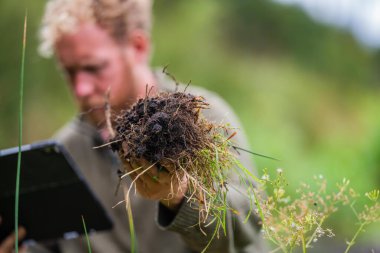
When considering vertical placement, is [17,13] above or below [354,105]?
below

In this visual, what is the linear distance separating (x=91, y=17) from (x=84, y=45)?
6.7 inches

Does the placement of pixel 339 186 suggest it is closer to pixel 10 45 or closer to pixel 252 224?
pixel 252 224

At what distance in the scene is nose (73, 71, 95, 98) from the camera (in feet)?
9.13

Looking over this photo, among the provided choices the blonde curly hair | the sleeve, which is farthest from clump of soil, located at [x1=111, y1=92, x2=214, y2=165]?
the blonde curly hair

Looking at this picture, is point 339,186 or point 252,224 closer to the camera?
point 339,186

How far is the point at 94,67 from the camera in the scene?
284cm

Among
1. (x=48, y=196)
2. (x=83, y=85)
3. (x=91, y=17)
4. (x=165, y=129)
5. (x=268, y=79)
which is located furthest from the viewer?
(x=268, y=79)

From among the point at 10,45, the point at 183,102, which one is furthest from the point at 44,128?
the point at 183,102

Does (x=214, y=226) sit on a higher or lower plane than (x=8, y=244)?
higher

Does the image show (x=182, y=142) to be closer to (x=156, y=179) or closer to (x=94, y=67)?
(x=156, y=179)

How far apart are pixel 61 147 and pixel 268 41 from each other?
9.97 meters

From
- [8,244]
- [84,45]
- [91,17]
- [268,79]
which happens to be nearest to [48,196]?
[8,244]

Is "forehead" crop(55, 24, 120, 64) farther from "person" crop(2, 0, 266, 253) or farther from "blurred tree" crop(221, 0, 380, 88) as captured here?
"blurred tree" crop(221, 0, 380, 88)

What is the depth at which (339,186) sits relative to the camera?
1503 mm
